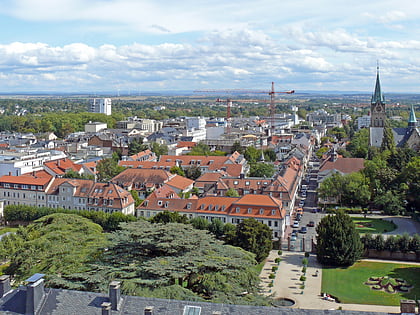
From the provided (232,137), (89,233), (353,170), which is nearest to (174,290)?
(89,233)

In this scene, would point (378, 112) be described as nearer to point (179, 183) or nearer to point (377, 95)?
point (377, 95)

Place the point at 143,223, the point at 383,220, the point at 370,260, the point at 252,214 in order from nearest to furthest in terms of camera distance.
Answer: the point at 143,223 < the point at 370,260 < the point at 252,214 < the point at 383,220

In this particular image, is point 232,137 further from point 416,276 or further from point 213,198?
point 416,276

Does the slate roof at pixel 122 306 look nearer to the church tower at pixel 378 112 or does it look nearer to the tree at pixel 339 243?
the tree at pixel 339 243

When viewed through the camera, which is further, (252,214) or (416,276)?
(252,214)

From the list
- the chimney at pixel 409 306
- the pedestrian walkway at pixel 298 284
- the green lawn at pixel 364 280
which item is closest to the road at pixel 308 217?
the pedestrian walkway at pixel 298 284

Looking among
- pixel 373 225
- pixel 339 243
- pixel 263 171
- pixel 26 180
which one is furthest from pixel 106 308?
pixel 263 171

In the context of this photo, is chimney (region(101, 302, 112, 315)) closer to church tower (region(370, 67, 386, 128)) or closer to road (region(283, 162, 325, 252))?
road (region(283, 162, 325, 252))
